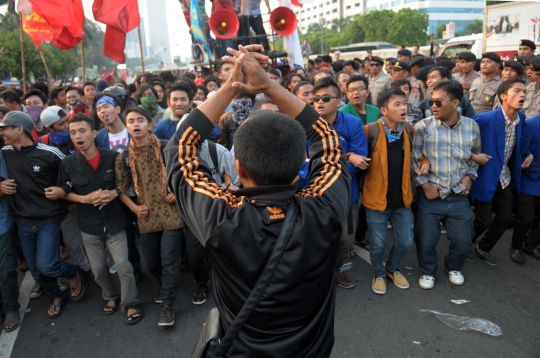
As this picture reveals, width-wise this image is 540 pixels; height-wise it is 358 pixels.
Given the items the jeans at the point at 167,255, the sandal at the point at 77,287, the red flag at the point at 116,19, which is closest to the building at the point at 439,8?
the red flag at the point at 116,19

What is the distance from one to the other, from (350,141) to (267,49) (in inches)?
341

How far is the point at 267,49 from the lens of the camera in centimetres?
1140

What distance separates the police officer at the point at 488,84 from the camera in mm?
5672

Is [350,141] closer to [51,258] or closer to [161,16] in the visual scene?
[51,258]

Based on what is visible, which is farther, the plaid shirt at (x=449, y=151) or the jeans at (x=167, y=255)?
the plaid shirt at (x=449, y=151)

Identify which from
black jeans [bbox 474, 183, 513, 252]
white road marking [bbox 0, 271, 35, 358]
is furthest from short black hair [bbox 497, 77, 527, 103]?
white road marking [bbox 0, 271, 35, 358]

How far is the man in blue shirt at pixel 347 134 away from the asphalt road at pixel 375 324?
26.1 inches

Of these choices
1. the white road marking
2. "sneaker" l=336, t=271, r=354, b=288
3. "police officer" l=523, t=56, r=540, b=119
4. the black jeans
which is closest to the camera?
the white road marking

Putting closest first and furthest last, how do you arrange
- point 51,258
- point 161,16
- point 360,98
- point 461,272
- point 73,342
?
point 73,342, point 51,258, point 461,272, point 360,98, point 161,16

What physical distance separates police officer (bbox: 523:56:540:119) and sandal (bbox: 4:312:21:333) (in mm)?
6295

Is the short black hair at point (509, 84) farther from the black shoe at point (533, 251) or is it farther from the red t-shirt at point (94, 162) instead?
the red t-shirt at point (94, 162)

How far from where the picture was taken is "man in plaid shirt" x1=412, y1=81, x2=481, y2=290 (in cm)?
346

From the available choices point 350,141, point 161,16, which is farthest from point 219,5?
point 161,16

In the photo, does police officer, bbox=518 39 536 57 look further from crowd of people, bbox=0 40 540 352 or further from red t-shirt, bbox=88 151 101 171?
red t-shirt, bbox=88 151 101 171
